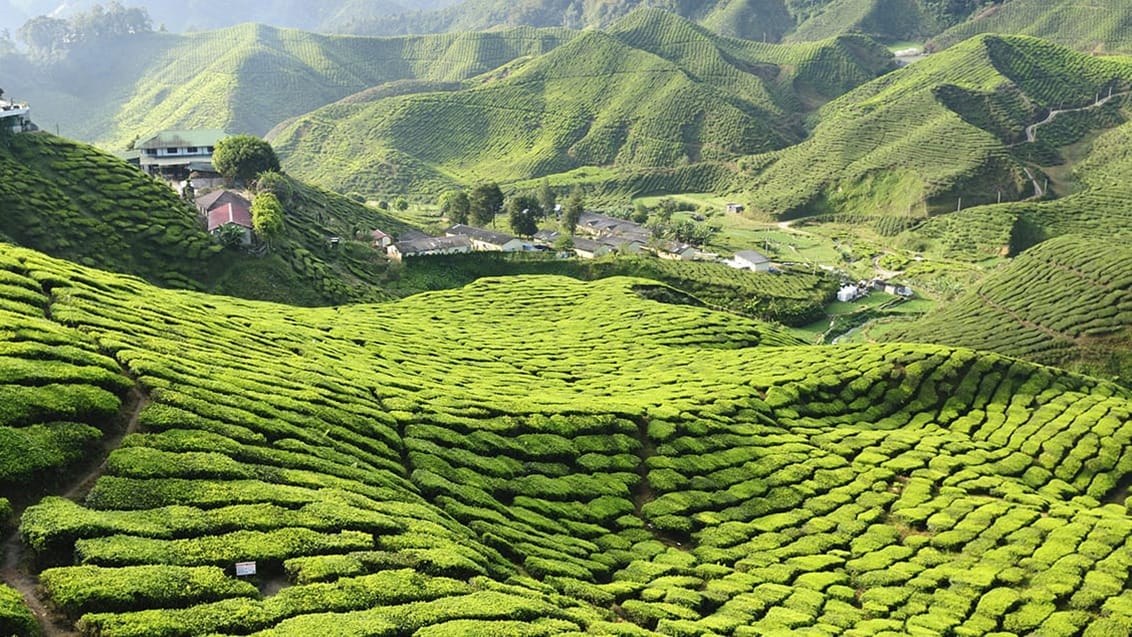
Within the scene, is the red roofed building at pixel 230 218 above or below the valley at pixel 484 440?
above

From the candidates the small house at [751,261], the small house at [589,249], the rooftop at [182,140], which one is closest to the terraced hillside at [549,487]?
the rooftop at [182,140]

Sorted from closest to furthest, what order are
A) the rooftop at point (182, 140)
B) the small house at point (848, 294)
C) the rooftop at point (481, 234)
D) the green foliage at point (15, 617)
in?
the green foliage at point (15, 617)
the rooftop at point (182, 140)
the small house at point (848, 294)
the rooftop at point (481, 234)

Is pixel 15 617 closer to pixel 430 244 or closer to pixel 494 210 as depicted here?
pixel 430 244

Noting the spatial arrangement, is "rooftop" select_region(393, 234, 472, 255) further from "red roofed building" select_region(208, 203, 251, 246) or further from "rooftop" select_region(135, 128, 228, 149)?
"rooftop" select_region(135, 128, 228, 149)

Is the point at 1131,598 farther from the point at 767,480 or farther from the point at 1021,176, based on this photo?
the point at 1021,176

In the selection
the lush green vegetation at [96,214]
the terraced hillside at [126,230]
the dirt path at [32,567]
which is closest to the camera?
the dirt path at [32,567]

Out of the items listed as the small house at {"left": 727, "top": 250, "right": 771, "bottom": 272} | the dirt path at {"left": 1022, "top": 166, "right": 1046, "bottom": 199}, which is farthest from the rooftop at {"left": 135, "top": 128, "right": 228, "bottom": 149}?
the dirt path at {"left": 1022, "top": 166, "right": 1046, "bottom": 199}

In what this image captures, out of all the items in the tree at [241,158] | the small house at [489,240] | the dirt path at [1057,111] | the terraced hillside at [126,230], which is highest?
the dirt path at [1057,111]

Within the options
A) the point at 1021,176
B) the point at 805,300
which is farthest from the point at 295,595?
the point at 1021,176

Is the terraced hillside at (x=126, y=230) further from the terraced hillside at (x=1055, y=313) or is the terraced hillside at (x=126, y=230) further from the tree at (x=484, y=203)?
the terraced hillside at (x=1055, y=313)
